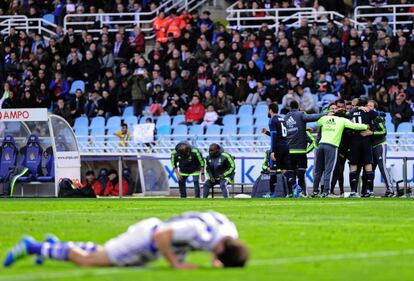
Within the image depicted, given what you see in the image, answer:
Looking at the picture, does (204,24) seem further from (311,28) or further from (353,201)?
(353,201)

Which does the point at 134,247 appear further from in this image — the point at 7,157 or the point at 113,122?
the point at 113,122

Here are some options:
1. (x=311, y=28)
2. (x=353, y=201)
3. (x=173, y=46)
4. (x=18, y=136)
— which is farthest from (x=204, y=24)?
(x=353, y=201)

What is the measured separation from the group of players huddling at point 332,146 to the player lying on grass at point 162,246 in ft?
57.4

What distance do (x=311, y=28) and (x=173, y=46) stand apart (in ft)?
15.8

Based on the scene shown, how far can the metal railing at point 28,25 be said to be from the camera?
45131 mm

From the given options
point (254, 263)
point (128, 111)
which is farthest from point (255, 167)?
point (254, 263)

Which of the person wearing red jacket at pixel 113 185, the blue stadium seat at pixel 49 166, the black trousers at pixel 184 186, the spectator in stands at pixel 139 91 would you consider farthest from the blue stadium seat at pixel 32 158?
the spectator in stands at pixel 139 91

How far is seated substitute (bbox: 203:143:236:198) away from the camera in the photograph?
3117cm

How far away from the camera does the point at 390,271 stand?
448 inches

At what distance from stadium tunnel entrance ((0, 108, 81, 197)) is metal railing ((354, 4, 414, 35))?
1093cm

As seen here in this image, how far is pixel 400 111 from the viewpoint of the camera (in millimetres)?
34781

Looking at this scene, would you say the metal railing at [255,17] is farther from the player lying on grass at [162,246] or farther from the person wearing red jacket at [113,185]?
the player lying on grass at [162,246]

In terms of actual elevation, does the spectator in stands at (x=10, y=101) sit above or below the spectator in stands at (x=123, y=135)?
above

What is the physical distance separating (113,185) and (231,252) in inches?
926
